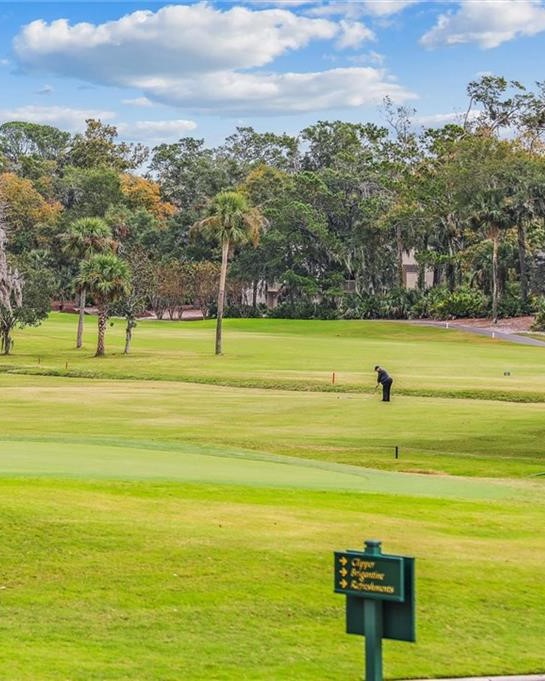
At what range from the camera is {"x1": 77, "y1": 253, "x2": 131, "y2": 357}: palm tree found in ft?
258

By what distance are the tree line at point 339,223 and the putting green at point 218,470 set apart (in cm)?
6264

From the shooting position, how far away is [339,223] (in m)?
144

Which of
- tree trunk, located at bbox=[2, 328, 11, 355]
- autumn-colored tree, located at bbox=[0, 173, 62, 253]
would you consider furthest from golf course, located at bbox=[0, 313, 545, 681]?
autumn-colored tree, located at bbox=[0, 173, 62, 253]

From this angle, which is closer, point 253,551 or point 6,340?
point 253,551

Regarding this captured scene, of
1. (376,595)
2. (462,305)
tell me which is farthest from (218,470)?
(462,305)

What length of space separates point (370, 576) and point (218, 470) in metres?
13.1

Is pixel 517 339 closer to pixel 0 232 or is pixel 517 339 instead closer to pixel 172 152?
pixel 0 232

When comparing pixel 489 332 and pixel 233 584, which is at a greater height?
pixel 489 332

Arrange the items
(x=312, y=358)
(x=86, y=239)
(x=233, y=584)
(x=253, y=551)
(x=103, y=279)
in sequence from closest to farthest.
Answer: (x=233, y=584), (x=253, y=551), (x=312, y=358), (x=103, y=279), (x=86, y=239)

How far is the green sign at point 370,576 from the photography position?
27.2 feet

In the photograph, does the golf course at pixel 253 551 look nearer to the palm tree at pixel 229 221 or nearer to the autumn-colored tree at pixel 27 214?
the palm tree at pixel 229 221

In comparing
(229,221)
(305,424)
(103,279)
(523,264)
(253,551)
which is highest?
(229,221)

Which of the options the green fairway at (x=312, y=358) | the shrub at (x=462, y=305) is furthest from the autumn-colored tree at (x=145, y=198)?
the shrub at (x=462, y=305)

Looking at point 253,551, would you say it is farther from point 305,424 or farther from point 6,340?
point 6,340
